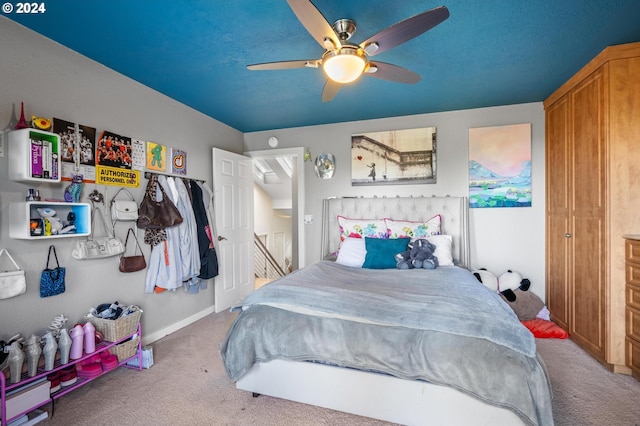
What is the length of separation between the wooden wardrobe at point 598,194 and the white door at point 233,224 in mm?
3665

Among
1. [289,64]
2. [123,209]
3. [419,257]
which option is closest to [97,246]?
[123,209]

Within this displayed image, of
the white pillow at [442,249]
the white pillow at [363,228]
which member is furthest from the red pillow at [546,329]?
the white pillow at [363,228]

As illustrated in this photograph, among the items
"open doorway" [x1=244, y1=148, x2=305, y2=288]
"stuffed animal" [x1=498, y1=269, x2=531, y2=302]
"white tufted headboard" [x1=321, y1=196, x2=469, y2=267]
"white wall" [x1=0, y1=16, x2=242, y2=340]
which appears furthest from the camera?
"open doorway" [x1=244, y1=148, x2=305, y2=288]

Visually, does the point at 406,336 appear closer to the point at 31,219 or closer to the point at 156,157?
the point at 31,219

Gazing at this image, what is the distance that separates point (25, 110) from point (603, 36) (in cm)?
401

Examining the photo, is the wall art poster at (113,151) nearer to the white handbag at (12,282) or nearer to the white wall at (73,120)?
the white wall at (73,120)

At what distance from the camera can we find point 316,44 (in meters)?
2.07

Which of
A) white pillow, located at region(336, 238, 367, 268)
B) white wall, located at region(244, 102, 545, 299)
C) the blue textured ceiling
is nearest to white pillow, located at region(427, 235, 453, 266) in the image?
white wall, located at region(244, 102, 545, 299)

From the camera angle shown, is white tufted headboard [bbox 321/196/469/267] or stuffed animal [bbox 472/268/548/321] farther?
white tufted headboard [bbox 321/196/469/267]

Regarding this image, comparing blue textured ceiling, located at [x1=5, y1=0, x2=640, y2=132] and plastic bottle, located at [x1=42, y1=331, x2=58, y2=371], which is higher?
blue textured ceiling, located at [x1=5, y1=0, x2=640, y2=132]

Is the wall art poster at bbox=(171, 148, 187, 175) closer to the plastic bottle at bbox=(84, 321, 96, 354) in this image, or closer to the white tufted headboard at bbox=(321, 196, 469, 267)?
the plastic bottle at bbox=(84, 321, 96, 354)

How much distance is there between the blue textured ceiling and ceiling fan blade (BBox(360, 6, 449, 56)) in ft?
0.91

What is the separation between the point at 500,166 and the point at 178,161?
3.63m

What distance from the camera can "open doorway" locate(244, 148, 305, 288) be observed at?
4902 millimetres
